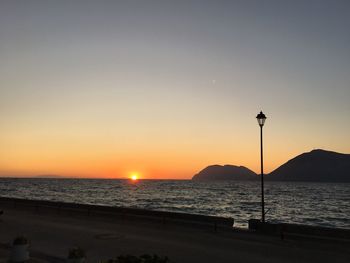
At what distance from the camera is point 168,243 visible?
18266 millimetres

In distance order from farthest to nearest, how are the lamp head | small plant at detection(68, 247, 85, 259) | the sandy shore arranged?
the lamp head < the sandy shore < small plant at detection(68, 247, 85, 259)

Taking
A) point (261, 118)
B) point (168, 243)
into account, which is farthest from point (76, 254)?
point (261, 118)

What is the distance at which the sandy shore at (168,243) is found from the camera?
15453mm

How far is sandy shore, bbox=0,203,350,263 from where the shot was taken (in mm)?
15453

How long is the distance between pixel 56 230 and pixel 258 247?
35.8ft

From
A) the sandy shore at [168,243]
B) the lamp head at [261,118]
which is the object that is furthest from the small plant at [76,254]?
the lamp head at [261,118]

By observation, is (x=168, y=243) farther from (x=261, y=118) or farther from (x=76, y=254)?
(x=261, y=118)

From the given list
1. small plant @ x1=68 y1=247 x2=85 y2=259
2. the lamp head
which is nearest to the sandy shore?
small plant @ x1=68 y1=247 x2=85 y2=259

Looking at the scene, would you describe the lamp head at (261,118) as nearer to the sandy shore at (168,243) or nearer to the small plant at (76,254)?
the sandy shore at (168,243)

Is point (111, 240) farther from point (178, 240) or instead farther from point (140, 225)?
point (140, 225)

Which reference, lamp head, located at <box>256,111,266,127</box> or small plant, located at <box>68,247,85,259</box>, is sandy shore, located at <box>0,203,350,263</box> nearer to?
small plant, located at <box>68,247,85,259</box>

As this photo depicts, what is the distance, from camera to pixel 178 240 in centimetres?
1914

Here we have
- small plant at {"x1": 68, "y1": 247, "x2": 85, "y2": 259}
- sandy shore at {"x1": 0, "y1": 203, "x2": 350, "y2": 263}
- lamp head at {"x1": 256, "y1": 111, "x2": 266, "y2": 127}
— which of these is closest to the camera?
small plant at {"x1": 68, "y1": 247, "x2": 85, "y2": 259}

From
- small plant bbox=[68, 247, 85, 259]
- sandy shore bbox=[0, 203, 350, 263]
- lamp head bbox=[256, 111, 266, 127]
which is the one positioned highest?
lamp head bbox=[256, 111, 266, 127]
